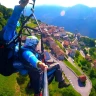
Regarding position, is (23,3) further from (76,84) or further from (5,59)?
(76,84)

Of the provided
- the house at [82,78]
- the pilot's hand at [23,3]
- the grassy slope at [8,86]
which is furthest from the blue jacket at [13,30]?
the house at [82,78]

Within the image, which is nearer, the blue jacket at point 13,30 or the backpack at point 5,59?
the blue jacket at point 13,30

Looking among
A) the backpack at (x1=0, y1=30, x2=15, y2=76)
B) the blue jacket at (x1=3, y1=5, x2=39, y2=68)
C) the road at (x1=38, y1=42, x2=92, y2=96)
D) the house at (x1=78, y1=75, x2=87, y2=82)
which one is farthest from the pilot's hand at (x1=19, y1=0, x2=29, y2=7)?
the house at (x1=78, y1=75, x2=87, y2=82)

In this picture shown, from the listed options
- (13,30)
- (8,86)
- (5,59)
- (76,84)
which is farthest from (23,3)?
(76,84)

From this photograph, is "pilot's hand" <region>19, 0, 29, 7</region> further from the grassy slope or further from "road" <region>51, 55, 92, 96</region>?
"road" <region>51, 55, 92, 96</region>

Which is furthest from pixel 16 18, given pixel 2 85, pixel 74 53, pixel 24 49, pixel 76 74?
pixel 74 53

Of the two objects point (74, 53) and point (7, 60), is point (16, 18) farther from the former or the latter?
point (74, 53)

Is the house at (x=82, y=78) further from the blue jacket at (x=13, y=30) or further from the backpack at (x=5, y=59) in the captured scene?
the blue jacket at (x=13, y=30)

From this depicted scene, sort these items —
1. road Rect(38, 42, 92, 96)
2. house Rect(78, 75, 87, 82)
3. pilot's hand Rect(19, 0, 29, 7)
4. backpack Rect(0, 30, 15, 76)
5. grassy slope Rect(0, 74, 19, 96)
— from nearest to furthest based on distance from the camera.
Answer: pilot's hand Rect(19, 0, 29, 7)
backpack Rect(0, 30, 15, 76)
grassy slope Rect(0, 74, 19, 96)
road Rect(38, 42, 92, 96)
house Rect(78, 75, 87, 82)
